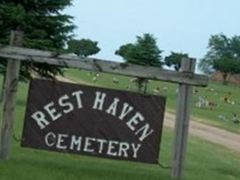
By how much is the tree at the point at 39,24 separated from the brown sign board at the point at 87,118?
13.8 meters

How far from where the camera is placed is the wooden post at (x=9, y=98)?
938 cm

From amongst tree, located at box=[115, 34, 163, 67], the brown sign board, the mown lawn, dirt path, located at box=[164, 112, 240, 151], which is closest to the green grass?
dirt path, located at box=[164, 112, 240, 151]

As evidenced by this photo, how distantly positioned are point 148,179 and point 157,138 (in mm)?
585

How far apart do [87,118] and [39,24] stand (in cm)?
1709

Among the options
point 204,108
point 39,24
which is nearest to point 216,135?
point 39,24

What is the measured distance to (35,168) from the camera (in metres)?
9.12

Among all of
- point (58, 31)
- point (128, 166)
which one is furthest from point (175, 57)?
point (128, 166)

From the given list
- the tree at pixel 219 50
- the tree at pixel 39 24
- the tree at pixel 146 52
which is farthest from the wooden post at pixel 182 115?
the tree at pixel 219 50

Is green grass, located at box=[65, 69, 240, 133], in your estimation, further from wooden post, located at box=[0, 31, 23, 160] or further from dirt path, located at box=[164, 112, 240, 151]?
wooden post, located at box=[0, 31, 23, 160]

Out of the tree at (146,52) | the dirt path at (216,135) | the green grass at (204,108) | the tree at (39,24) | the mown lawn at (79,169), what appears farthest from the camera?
the tree at (146,52)

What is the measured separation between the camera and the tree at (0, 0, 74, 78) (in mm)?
24156

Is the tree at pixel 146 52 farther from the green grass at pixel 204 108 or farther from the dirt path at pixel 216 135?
the dirt path at pixel 216 135

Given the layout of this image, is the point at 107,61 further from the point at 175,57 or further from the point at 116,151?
the point at 175,57

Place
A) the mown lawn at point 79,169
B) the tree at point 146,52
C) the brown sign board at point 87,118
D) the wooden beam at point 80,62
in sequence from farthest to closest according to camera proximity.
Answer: the tree at point 146,52, the brown sign board at point 87,118, the wooden beam at point 80,62, the mown lawn at point 79,169
